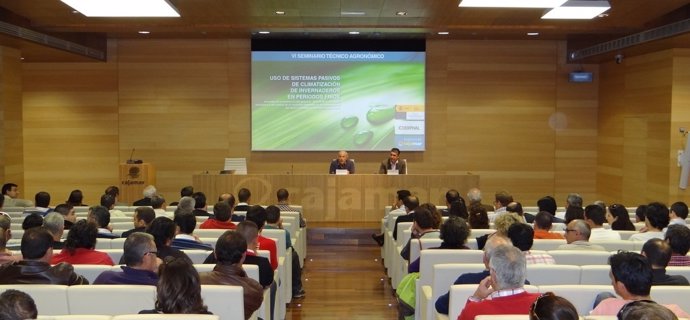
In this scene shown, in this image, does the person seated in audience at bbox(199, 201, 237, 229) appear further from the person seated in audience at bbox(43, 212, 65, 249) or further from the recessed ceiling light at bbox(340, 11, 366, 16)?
the recessed ceiling light at bbox(340, 11, 366, 16)

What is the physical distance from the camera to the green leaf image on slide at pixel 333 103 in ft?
42.4

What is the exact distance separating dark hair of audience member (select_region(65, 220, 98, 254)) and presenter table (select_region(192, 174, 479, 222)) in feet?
20.5

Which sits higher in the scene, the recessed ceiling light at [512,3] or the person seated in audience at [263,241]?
the recessed ceiling light at [512,3]

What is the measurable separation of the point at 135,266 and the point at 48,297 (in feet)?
1.71

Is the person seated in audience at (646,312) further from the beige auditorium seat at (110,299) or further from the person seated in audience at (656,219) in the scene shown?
the person seated in audience at (656,219)

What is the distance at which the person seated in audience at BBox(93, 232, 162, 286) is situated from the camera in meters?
3.91

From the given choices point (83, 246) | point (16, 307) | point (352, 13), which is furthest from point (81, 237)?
point (352, 13)

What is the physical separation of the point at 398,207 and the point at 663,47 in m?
4.84

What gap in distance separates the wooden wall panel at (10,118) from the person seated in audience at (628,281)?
9.38 meters

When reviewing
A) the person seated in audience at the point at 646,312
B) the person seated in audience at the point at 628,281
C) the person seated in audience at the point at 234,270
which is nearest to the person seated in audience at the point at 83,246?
the person seated in audience at the point at 234,270

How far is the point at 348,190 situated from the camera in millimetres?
10773

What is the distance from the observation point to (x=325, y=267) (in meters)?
8.37

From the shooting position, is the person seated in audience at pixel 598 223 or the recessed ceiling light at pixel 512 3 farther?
the recessed ceiling light at pixel 512 3

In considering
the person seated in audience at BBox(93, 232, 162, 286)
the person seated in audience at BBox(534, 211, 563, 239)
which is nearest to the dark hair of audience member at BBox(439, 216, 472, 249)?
the person seated in audience at BBox(534, 211, 563, 239)
